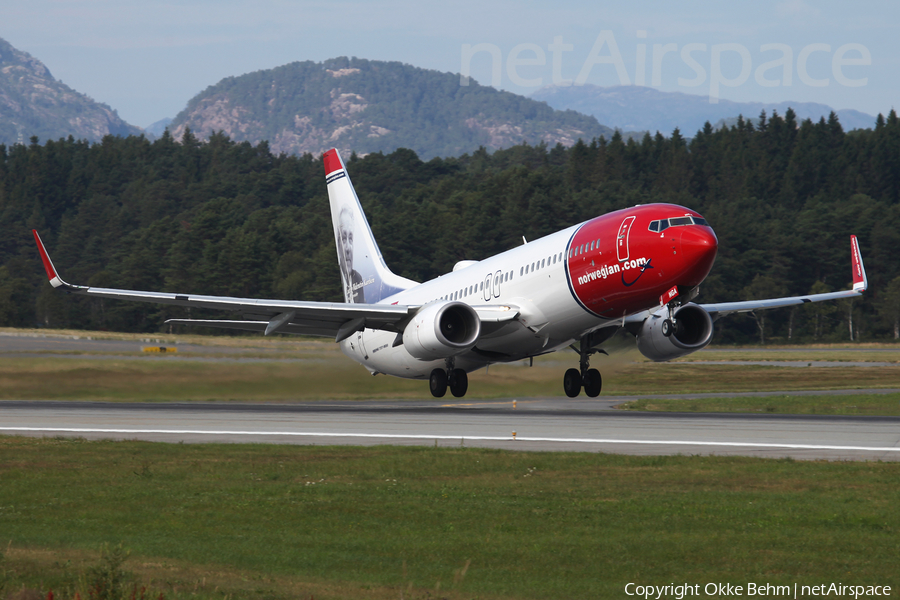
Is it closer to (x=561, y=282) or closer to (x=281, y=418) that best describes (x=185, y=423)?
(x=281, y=418)

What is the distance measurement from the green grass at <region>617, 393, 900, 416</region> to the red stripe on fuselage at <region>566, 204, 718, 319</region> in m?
9.69

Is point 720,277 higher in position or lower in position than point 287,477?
higher

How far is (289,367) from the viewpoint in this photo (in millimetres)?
42750

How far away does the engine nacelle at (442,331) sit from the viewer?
107 feet

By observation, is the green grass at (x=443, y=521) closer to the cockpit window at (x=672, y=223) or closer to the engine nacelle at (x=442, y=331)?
the cockpit window at (x=672, y=223)

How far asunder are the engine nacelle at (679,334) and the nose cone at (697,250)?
16.8 ft

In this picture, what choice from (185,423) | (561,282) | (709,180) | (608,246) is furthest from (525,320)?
(709,180)

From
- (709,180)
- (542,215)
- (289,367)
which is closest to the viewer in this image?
(289,367)

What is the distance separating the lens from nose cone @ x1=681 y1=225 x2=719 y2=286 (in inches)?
1139

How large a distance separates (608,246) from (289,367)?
56.9 ft

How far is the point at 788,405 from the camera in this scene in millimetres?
40062

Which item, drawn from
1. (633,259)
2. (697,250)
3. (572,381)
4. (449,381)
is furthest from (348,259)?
(697,250)

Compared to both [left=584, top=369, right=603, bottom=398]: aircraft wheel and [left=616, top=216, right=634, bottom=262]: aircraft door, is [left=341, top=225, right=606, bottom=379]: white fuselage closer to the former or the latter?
[left=584, top=369, right=603, bottom=398]: aircraft wheel

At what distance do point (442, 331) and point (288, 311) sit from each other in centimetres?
590
